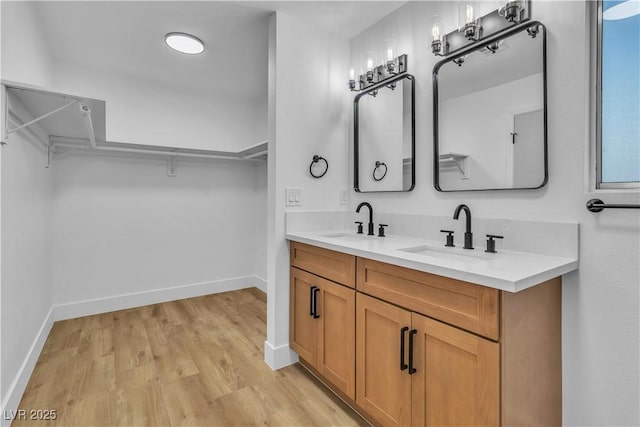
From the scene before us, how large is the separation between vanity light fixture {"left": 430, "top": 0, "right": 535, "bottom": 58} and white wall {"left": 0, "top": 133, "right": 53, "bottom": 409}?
232cm

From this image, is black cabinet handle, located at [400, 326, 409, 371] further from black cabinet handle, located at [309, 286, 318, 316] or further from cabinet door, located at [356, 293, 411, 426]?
black cabinet handle, located at [309, 286, 318, 316]

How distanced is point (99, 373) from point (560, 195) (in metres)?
2.79

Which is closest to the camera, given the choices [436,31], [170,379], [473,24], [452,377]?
[452,377]

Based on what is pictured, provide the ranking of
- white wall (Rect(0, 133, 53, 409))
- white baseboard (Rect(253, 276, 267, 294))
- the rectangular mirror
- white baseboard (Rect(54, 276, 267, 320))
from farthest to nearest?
1. white baseboard (Rect(253, 276, 267, 294))
2. white baseboard (Rect(54, 276, 267, 320))
3. white wall (Rect(0, 133, 53, 409))
4. the rectangular mirror

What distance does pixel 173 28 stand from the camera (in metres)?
2.27

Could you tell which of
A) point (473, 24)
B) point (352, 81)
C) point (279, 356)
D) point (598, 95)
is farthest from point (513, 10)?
point (279, 356)

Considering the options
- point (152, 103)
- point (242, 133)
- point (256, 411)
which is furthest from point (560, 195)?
point (152, 103)

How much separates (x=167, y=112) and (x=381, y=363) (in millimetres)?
3206

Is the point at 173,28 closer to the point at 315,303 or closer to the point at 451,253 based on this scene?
the point at 315,303

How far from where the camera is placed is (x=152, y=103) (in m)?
3.22

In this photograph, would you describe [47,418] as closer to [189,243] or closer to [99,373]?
[99,373]

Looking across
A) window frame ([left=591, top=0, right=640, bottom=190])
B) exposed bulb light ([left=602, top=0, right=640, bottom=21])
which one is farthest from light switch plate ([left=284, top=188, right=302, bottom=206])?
exposed bulb light ([left=602, top=0, right=640, bottom=21])

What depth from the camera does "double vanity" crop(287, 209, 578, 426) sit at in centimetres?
106

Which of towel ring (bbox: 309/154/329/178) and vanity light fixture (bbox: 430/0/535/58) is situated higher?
vanity light fixture (bbox: 430/0/535/58)
